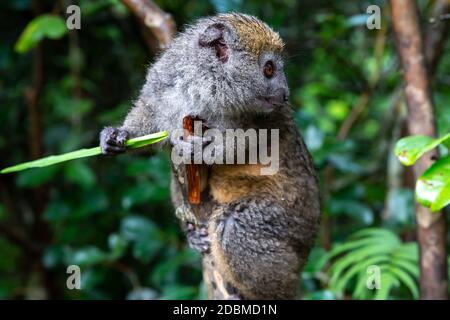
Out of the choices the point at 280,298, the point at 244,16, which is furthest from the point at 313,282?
the point at 244,16

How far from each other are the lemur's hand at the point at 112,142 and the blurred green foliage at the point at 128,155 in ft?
4.27

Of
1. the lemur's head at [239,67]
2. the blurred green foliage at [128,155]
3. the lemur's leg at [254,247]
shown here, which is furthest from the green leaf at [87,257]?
the lemur's head at [239,67]

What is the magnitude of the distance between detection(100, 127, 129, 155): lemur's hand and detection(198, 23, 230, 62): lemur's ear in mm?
729

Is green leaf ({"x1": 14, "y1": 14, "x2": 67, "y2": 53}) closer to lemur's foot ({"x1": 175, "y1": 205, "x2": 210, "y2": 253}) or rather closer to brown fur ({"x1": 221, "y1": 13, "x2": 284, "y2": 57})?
brown fur ({"x1": 221, "y1": 13, "x2": 284, "y2": 57})

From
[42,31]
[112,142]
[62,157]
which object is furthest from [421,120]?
[42,31]

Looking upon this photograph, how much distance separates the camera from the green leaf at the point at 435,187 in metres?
2.57

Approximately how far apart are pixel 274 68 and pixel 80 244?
2981 millimetres

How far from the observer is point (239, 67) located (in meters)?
3.56

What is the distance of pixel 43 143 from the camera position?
5.58 m

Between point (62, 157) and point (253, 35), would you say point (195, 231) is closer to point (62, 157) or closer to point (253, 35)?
point (253, 35)

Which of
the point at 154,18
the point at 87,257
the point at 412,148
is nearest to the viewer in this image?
the point at 412,148

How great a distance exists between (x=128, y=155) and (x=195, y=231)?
1.93 metres

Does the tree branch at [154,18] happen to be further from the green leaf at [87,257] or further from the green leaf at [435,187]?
the green leaf at [435,187]
